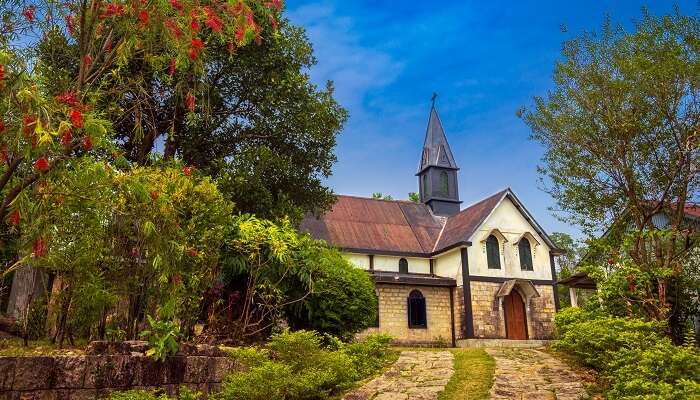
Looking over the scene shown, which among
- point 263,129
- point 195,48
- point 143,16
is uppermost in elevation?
point 263,129

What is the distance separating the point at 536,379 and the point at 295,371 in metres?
4.45

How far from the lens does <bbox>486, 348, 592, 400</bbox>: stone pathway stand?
854 centimetres

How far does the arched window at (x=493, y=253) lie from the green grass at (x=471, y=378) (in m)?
12.1

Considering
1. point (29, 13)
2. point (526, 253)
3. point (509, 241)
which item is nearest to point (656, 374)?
point (29, 13)

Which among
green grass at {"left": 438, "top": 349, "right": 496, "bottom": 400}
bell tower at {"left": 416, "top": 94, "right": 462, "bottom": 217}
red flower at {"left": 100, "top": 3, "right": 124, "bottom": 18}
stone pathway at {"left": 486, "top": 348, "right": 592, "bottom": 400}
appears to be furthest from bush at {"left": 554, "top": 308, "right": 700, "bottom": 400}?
bell tower at {"left": 416, "top": 94, "right": 462, "bottom": 217}

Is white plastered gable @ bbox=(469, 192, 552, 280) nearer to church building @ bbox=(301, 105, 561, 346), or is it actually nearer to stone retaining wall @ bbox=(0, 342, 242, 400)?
church building @ bbox=(301, 105, 561, 346)

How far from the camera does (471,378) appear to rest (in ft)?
32.2

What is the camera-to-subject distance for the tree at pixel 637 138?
1312cm

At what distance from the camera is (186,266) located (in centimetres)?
992

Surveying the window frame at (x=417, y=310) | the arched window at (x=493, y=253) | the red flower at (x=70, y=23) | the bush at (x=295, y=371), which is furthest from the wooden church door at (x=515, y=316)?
the red flower at (x=70, y=23)

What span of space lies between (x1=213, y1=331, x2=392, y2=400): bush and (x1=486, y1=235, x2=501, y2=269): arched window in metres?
14.7

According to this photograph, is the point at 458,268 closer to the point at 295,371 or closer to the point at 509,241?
the point at 509,241

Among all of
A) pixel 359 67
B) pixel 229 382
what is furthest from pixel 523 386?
pixel 359 67

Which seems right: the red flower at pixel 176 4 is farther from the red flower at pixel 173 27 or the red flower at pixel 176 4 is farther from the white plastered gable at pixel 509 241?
the white plastered gable at pixel 509 241
